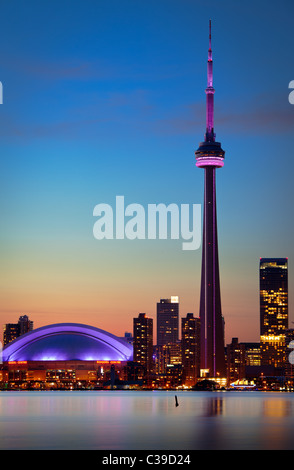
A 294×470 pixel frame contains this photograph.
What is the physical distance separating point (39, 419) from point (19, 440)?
40.1 metres

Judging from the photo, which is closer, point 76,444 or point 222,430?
point 76,444

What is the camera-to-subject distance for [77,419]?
123 m
